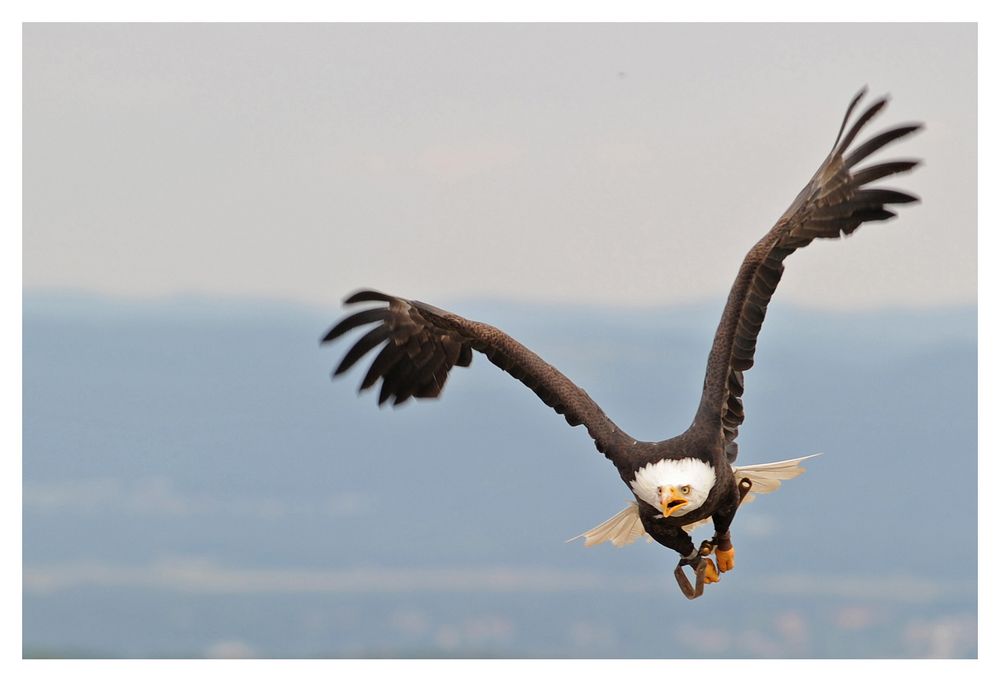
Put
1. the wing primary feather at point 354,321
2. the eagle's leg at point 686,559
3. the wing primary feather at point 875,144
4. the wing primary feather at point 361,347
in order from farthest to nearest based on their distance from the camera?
the wing primary feather at point 361,347
the wing primary feather at point 354,321
the eagle's leg at point 686,559
the wing primary feather at point 875,144

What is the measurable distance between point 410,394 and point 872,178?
8.47 ft

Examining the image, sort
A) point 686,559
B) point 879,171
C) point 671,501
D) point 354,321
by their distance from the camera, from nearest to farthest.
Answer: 1. point 671,501
2. point 879,171
3. point 686,559
4. point 354,321

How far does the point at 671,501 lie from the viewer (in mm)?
7895

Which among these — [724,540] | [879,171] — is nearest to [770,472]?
[724,540]

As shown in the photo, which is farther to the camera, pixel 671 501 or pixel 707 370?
pixel 707 370

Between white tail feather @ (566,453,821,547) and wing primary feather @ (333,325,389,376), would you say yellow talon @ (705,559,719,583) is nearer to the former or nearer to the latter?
white tail feather @ (566,453,821,547)

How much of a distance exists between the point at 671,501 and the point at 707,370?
2.32ft

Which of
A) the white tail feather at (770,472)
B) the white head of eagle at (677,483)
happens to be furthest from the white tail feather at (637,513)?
the white head of eagle at (677,483)

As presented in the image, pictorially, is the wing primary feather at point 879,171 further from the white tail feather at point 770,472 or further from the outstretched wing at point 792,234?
the white tail feather at point 770,472

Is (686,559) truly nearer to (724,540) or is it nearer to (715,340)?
(724,540)

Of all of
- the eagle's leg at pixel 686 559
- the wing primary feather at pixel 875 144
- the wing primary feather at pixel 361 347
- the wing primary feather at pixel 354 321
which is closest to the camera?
the wing primary feather at pixel 875 144

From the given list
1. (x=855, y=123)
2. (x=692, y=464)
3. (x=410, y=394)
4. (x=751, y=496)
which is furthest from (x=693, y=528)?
(x=855, y=123)

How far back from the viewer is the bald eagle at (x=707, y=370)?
26.3 ft

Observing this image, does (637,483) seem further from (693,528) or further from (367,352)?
(367,352)
